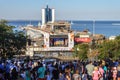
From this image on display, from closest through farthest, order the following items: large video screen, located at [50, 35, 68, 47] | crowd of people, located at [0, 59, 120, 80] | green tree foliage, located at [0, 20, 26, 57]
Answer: crowd of people, located at [0, 59, 120, 80]
green tree foliage, located at [0, 20, 26, 57]
large video screen, located at [50, 35, 68, 47]

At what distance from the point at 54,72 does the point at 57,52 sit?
95547 millimetres

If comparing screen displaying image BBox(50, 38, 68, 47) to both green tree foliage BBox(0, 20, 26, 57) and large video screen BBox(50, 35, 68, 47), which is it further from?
green tree foliage BBox(0, 20, 26, 57)

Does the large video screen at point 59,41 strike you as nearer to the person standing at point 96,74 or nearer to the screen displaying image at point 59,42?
the screen displaying image at point 59,42

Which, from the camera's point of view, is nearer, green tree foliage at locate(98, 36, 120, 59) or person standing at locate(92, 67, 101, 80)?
person standing at locate(92, 67, 101, 80)

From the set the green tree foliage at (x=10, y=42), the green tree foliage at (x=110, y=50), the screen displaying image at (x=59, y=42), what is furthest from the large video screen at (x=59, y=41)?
the green tree foliage at (x=10, y=42)

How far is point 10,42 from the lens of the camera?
60250 millimetres

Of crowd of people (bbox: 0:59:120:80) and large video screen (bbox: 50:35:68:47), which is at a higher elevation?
crowd of people (bbox: 0:59:120:80)

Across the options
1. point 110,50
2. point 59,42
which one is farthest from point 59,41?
point 110,50

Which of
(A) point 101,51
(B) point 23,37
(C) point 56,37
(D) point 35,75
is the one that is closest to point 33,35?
(C) point 56,37

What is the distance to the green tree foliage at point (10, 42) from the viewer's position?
5919 cm

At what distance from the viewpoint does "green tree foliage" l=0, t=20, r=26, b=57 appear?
59188 mm

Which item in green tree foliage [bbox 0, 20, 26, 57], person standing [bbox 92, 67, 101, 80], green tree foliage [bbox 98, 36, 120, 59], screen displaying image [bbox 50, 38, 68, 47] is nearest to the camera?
person standing [bbox 92, 67, 101, 80]

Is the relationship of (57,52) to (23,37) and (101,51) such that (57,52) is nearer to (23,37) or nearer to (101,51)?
(101,51)

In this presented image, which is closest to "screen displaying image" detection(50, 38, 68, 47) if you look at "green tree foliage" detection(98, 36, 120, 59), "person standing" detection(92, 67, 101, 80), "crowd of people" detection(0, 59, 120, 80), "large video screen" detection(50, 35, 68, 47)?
"large video screen" detection(50, 35, 68, 47)
